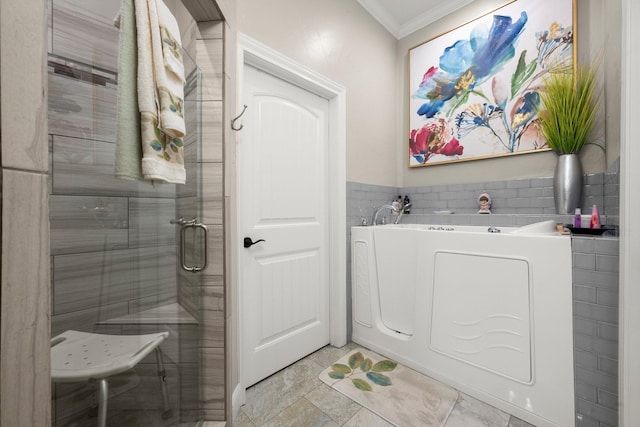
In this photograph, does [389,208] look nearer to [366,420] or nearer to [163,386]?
[366,420]

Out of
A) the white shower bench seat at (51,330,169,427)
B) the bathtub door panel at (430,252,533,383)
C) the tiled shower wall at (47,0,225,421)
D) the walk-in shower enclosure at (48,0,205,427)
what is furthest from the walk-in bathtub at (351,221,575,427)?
the white shower bench seat at (51,330,169,427)

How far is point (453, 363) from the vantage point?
1567mm

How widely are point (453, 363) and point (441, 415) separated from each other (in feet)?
1.00

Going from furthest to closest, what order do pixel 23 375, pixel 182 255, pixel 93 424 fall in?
pixel 182 255, pixel 93 424, pixel 23 375

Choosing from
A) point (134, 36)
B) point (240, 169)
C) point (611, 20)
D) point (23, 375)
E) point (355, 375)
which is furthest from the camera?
point (355, 375)

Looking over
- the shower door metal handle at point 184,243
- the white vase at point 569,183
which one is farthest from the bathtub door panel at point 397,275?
the shower door metal handle at point 184,243

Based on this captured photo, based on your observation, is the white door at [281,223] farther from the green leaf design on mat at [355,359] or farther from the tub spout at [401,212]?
the tub spout at [401,212]

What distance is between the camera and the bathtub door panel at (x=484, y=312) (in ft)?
4.39

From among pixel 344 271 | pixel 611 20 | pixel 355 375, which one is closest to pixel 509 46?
pixel 611 20

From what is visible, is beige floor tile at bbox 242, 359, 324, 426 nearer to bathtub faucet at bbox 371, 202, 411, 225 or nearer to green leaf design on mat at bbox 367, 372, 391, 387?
green leaf design on mat at bbox 367, 372, 391, 387

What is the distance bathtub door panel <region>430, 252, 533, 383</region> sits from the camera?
1337 mm

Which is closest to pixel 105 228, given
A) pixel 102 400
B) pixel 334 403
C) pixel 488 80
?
pixel 102 400

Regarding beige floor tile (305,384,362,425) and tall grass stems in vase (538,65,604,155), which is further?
tall grass stems in vase (538,65,604,155)

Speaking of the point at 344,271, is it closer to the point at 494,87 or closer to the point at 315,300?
the point at 315,300
